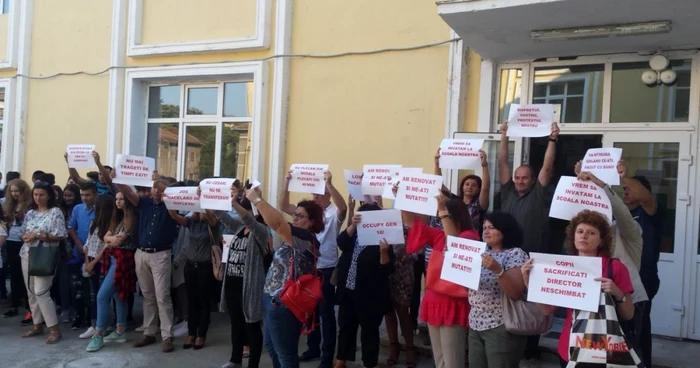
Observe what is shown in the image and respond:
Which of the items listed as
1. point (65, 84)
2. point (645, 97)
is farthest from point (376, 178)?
point (65, 84)

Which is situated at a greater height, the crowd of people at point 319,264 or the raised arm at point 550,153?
the raised arm at point 550,153

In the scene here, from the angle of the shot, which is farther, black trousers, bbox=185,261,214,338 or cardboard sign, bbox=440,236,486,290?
black trousers, bbox=185,261,214,338

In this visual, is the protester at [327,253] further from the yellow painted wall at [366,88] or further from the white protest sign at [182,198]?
the yellow painted wall at [366,88]

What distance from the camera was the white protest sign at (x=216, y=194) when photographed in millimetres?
5062

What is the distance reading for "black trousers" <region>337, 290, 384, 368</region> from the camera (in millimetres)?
5480

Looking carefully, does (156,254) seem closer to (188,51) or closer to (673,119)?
(188,51)

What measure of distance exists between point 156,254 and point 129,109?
3983 mm

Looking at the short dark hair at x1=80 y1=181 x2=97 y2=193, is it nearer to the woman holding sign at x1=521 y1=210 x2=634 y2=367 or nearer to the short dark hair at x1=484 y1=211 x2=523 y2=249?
the short dark hair at x1=484 y1=211 x2=523 y2=249

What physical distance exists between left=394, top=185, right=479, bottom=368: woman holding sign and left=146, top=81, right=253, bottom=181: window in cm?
507

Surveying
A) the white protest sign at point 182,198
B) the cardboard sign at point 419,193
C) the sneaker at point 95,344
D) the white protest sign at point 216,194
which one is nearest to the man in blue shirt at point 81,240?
the sneaker at point 95,344

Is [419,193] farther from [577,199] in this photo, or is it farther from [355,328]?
[355,328]

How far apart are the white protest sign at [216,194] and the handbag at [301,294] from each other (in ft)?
2.56

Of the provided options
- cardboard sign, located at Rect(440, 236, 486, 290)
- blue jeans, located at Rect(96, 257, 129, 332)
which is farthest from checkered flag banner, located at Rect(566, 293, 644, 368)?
blue jeans, located at Rect(96, 257, 129, 332)

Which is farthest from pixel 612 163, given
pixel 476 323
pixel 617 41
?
pixel 617 41
